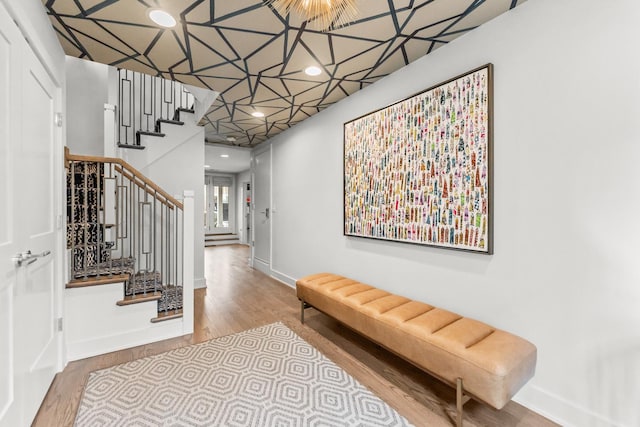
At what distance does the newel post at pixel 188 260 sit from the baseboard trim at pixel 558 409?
2683 mm

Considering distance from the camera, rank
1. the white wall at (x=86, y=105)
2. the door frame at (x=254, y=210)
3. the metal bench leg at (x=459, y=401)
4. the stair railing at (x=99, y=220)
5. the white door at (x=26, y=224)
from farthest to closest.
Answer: the door frame at (x=254, y=210)
the white wall at (x=86, y=105)
the stair railing at (x=99, y=220)
the metal bench leg at (x=459, y=401)
the white door at (x=26, y=224)

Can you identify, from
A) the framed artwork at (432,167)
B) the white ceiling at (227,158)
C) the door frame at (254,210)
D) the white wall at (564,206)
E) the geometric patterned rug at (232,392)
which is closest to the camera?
the white wall at (564,206)

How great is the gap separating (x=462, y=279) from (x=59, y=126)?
314 cm

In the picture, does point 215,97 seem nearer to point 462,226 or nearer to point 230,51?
point 230,51

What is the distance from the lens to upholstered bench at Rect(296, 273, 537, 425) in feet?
4.80

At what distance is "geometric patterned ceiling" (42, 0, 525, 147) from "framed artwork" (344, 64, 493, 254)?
1.21 ft

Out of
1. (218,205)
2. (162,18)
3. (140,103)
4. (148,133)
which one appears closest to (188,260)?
(162,18)

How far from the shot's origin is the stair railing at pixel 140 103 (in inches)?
167

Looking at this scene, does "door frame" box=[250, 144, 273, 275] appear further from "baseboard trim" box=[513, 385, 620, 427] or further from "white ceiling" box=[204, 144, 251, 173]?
"baseboard trim" box=[513, 385, 620, 427]

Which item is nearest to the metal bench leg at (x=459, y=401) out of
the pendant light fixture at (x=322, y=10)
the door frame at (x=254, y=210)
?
the pendant light fixture at (x=322, y=10)

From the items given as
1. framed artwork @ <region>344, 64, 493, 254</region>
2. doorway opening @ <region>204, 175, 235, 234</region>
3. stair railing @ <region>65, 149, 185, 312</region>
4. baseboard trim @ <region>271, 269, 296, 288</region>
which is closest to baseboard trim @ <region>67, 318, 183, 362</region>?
stair railing @ <region>65, 149, 185, 312</region>

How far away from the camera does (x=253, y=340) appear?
2590mm

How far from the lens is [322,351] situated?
2.42 meters

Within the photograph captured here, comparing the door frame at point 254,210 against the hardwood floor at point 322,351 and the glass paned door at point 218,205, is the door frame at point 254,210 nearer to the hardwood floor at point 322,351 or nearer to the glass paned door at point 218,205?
the hardwood floor at point 322,351
